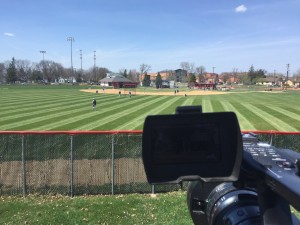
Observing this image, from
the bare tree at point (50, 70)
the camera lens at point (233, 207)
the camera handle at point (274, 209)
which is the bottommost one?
the camera lens at point (233, 207)

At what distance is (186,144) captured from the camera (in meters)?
1.69

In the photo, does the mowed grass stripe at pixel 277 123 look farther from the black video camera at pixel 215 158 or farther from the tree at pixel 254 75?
the tree at pixel 254 75

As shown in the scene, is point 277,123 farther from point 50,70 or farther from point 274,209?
point 50,70

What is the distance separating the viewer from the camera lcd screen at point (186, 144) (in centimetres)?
166

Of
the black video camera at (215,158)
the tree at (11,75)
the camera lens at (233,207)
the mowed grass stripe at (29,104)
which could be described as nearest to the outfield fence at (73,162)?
the camera lens at (233,207)

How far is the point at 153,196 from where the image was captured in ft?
37.4

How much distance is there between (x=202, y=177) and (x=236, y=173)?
154mm

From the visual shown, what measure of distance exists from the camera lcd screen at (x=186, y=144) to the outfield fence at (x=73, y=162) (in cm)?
1013

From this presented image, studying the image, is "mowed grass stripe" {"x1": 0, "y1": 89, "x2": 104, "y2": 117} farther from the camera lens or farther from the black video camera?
the black video camera

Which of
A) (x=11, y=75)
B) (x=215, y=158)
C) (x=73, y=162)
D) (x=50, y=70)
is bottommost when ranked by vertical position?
(x=73, y=162)

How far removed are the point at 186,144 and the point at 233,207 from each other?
446mm

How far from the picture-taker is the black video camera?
1617 mm

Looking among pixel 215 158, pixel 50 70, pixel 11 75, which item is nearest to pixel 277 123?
pixel 215 158

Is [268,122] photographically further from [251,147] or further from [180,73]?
[180,73]
